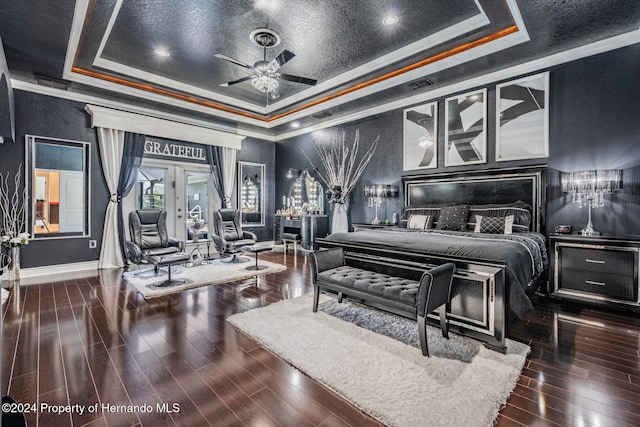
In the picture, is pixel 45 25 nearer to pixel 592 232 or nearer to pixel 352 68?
pixel 352 68

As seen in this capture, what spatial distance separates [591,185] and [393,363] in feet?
10.9

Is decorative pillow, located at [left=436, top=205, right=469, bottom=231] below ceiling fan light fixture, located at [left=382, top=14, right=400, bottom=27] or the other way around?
below

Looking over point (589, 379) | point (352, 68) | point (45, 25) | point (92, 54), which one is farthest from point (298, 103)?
point (589, 379)

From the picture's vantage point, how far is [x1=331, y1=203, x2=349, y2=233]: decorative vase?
654cm

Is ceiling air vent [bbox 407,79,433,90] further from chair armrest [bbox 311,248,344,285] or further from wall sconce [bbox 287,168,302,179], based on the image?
wall sconce [bbox 287,168,302,179]

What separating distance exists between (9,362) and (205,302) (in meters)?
1.70

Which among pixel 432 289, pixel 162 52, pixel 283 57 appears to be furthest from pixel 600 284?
pixel 162 52

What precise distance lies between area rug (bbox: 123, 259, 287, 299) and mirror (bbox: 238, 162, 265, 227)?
2324mm

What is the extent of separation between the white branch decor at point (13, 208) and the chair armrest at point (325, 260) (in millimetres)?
4369

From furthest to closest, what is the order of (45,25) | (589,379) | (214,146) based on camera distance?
(214,146)
(45,25)
(589,379)

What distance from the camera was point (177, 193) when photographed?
22.3 feet

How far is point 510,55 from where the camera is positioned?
4.12 meters

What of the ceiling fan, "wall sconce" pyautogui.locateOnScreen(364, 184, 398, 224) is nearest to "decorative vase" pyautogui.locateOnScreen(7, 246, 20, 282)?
the ceiling fan

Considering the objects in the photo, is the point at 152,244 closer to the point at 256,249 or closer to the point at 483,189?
the point at 256,249
